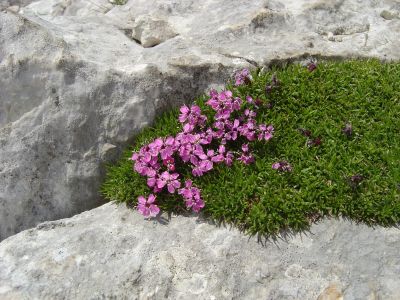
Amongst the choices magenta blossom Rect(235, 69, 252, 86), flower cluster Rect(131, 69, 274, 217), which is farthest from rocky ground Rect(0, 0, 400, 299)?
flower cluster Rect(131, 69, 274, 217)

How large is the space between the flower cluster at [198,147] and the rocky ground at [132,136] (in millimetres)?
381

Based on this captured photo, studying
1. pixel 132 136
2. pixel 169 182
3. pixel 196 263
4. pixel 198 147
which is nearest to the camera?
pixel 196 263

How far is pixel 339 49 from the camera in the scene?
6.32 metres

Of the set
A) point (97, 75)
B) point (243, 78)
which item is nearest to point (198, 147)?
point (243, 78)

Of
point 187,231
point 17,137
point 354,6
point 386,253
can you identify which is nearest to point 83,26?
point 17,137

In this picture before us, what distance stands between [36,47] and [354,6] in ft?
14.8

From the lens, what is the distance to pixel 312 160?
5246 mm

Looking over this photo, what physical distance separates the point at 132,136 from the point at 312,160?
215 centimetres

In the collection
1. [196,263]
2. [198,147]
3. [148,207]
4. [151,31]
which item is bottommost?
[196,263]

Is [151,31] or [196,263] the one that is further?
[151,31]

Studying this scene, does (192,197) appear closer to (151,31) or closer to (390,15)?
(151,31)

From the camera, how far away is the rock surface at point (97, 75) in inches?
214

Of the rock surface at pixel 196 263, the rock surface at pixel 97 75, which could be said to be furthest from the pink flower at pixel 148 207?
the rock surface at pixel 97 75

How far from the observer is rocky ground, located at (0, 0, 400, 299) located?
451 centimetres
